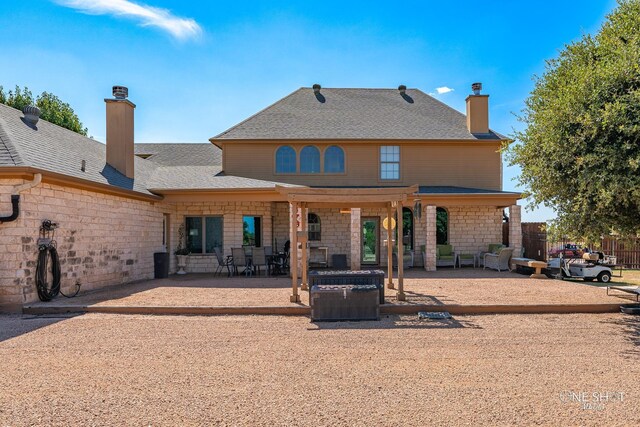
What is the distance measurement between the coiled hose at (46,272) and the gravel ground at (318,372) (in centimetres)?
174

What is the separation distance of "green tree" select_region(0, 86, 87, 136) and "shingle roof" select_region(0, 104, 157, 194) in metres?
18.0

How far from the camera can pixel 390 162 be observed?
58.4ft

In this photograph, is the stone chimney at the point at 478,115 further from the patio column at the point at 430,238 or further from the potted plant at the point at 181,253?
the potted plant at the point at 181,253

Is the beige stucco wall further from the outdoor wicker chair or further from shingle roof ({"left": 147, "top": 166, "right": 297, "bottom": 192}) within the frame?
the outdoor wicker chair

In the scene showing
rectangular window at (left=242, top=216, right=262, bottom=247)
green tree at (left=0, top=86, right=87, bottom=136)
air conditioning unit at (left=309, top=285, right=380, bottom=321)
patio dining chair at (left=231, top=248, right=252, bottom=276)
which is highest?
green tree at (left=0, top=86, right=87, bottom=136)

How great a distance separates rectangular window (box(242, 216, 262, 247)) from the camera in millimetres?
16703

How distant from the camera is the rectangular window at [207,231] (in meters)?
16.6

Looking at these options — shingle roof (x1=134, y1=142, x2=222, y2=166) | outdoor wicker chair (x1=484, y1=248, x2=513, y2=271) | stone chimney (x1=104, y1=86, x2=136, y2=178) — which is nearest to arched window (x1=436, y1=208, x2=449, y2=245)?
outdoor wicker chair (x1=484, y1=248, x2=513, y2=271)

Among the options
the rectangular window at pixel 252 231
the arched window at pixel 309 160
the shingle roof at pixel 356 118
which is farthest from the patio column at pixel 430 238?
the rectangular window at pixel 252 231

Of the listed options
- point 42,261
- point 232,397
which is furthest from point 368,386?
point 42,261

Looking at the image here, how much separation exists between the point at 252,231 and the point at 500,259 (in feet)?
28.8

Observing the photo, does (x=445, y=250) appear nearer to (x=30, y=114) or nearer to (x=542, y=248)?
(x=542, y=248)

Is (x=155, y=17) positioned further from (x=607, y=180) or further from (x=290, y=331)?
(x=607, y=180)

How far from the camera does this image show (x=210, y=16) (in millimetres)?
11578
